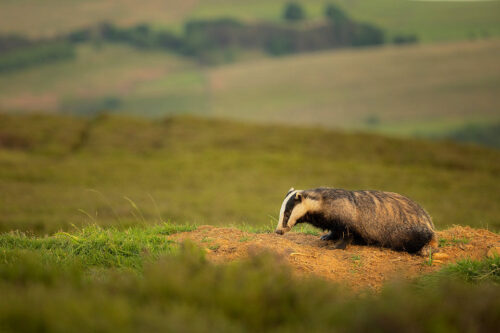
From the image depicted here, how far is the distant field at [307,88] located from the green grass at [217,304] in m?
124

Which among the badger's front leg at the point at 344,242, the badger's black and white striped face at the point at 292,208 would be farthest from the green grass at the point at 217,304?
the badger's front leg at the point at 344,242

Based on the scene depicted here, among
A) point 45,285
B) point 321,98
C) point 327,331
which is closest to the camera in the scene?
point 327,331

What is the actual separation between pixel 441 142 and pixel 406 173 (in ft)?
50.4

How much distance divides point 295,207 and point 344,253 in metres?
1.16

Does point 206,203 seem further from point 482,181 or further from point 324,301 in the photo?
point 324,301

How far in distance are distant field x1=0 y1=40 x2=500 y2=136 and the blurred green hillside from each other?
72504 millimetres

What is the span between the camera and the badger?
839cm

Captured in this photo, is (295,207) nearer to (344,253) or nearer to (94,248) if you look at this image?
(344,253)

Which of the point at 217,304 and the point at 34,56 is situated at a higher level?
the point at 217,304

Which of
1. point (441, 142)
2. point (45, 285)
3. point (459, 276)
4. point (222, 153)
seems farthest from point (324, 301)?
point (441, 142)

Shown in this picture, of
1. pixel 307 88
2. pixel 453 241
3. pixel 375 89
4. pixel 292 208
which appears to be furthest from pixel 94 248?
pixel 307 88

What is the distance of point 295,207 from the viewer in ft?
27.4

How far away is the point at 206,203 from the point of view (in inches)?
1507

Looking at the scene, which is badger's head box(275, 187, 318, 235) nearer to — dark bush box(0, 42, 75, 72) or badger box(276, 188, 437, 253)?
badger box(276, 188, 437, 253)
